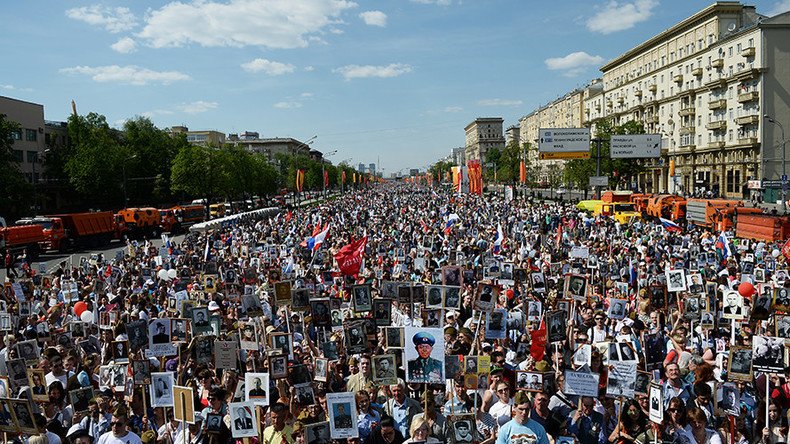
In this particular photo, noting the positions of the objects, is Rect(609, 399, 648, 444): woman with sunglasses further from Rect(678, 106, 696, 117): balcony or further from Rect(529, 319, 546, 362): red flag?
Rect(678, 106, 696, 117): balcony

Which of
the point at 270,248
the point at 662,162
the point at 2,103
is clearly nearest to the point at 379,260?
the point at 270,248

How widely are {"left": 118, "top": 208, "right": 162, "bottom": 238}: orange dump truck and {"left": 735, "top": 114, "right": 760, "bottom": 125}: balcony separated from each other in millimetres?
59157

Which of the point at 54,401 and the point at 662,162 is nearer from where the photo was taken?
the point at 54,401

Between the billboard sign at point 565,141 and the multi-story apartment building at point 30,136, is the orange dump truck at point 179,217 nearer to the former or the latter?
the multi-story apartment building at point 30,136

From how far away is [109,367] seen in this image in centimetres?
928

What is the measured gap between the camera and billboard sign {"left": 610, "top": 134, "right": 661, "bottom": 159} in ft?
195

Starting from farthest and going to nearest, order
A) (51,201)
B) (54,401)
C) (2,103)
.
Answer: (51,201), (2,103), (54,401)

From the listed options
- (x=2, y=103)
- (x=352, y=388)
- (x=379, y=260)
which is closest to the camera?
(x=352, y=388)

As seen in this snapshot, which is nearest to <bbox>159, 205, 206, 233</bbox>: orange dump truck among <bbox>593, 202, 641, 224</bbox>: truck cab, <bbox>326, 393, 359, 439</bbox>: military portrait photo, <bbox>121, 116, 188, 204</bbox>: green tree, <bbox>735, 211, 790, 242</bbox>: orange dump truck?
<bbox>121, 116, 188, 204</bbox>: green tree

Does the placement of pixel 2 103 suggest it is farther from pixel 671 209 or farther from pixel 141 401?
pixel 141 401

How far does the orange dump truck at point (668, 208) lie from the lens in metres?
43.3

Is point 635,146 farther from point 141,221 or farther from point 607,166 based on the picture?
point 141,221

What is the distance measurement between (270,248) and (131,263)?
5457mm

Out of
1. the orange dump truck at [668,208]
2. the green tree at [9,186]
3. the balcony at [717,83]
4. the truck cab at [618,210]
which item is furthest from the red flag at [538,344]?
the balcony at [717,83]
